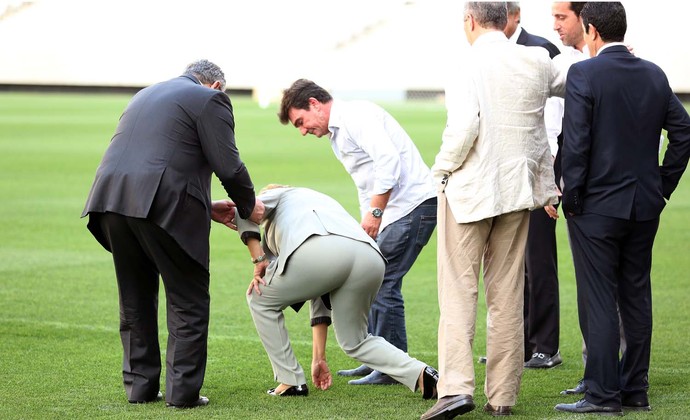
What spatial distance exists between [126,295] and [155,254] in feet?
1.10

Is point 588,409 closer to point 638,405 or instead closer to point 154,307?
point 638,405

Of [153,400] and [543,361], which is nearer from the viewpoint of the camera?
[153,400]

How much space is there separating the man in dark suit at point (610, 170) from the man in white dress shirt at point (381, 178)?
115 centimetres

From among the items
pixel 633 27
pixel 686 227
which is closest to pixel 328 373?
pixel 686 227

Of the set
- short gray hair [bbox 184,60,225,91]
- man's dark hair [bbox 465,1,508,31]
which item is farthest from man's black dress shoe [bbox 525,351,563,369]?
short gray hair [bbox 184,60,225,91]

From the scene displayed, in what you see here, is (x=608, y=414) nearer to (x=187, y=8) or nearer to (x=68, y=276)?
(x=68, y=276)

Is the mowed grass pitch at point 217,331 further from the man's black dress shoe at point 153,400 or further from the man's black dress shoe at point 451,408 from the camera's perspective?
the man's black dress shoe at point 451,408

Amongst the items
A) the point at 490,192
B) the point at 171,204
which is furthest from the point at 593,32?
the point at 171,204

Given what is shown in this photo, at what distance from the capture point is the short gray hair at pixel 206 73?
18.0ft

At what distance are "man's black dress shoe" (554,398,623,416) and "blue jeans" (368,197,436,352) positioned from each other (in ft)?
4.13

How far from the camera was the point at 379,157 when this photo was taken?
5.85 m

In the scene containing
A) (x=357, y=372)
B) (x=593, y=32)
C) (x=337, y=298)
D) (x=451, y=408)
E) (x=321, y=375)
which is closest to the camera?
(x=451, y=408)

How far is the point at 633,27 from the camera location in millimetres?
37688

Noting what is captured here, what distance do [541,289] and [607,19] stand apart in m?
2.11
